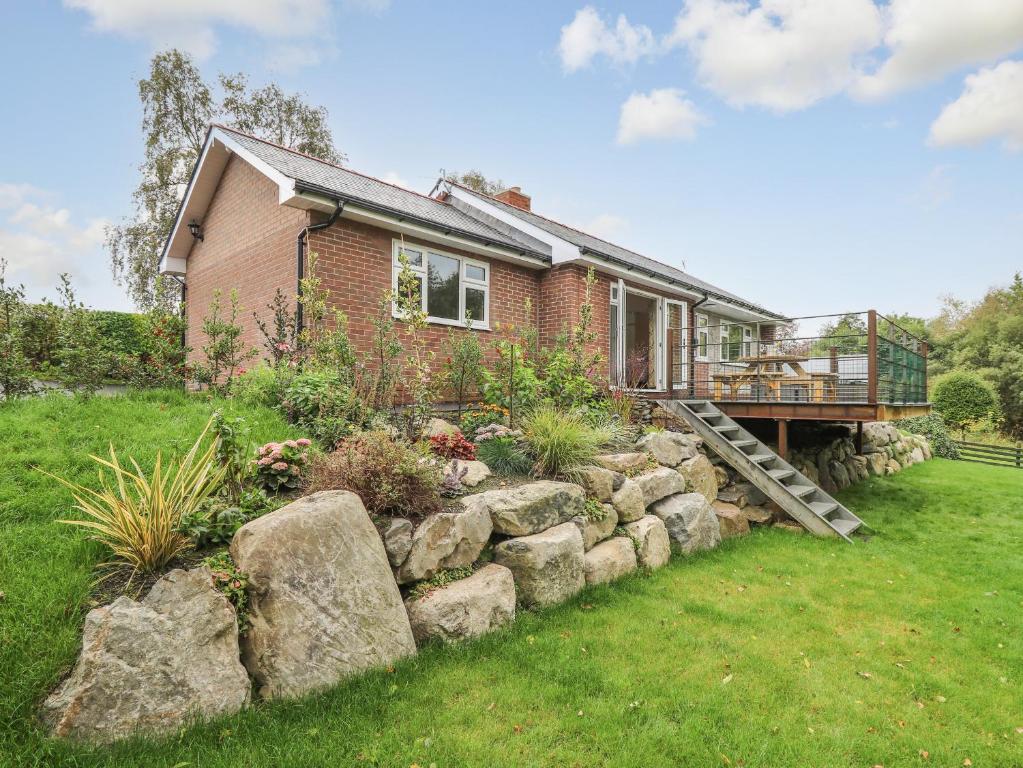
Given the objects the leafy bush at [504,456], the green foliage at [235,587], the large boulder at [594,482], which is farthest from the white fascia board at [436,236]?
the green foliage at [235,587]

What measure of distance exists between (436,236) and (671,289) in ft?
21.9

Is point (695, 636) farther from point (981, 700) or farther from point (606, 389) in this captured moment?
point (606, 389)

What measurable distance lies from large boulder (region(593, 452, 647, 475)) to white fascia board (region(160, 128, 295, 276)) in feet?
21.3

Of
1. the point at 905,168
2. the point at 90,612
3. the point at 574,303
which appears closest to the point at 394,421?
the point at 90,612

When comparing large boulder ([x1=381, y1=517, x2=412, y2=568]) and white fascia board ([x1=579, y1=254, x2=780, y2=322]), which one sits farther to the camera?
white fascia board ([x1=579, y1=254, x2=780, y2=322])

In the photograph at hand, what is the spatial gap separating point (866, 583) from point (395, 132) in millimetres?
13097

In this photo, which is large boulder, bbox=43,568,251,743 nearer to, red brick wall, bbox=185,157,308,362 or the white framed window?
the white framed window

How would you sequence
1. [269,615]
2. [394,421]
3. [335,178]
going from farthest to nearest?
[335,178]
[394,421]
[269,615]

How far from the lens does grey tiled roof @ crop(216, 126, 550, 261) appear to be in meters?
7.89

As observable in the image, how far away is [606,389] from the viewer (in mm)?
9305

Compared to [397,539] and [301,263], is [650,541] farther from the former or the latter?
[301,263]

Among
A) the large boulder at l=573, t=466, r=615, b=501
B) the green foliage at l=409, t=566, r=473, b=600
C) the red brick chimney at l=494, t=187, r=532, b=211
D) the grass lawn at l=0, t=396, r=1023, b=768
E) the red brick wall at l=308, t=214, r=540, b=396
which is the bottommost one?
the grass lawn at l=0, t=396, r=1023, b=768

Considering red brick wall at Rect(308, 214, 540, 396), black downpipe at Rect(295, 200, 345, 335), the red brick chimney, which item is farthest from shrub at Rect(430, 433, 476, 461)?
A: the red brick chimney

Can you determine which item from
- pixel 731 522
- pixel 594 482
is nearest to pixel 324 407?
pixel 594 482
